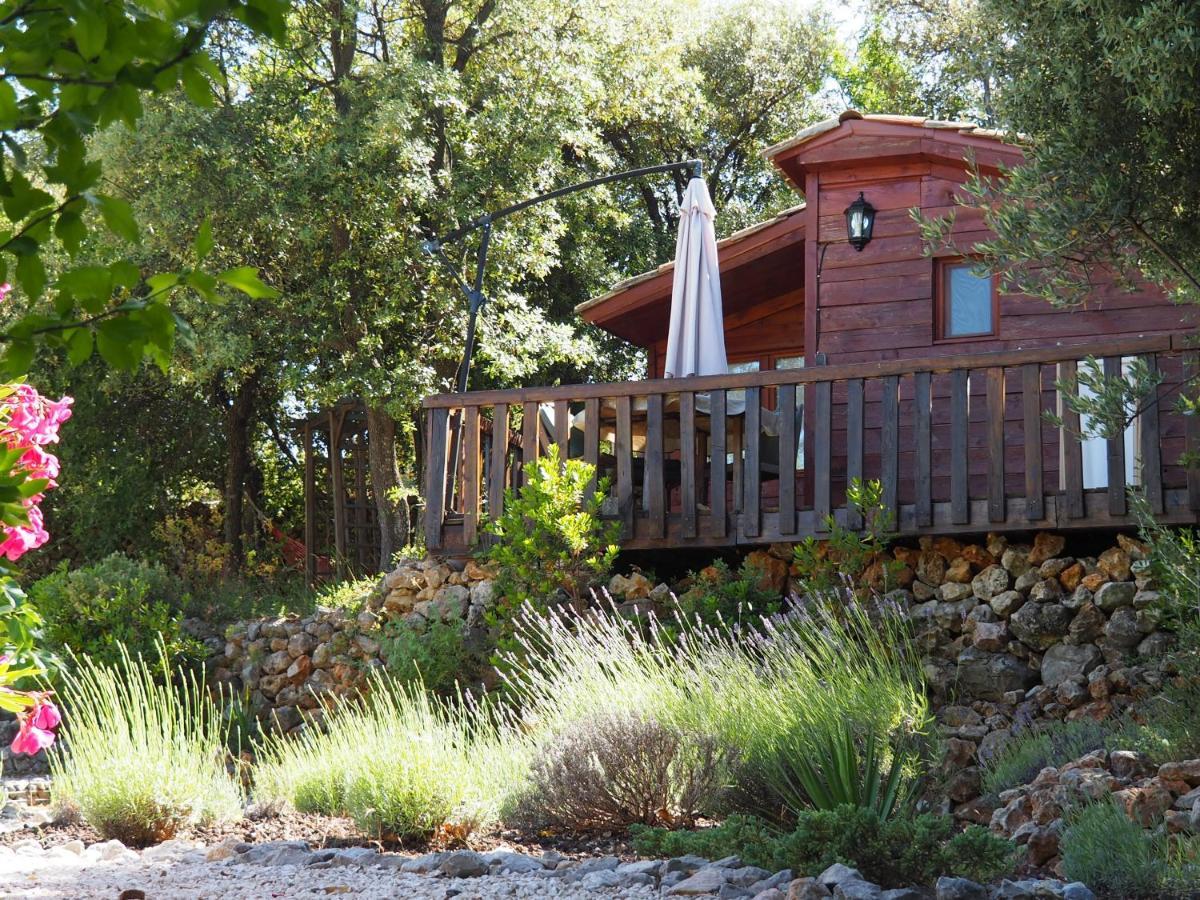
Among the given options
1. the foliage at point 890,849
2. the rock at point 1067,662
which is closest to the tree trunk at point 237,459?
the rock at point 1067,662

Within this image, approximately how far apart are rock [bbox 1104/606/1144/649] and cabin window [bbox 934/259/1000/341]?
3494 millimetres

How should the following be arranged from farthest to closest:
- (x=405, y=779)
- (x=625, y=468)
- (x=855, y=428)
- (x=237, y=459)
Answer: (x=237, y=459) < (x=625, y=468) < (x=855, y=428) < (x=405, y=779)

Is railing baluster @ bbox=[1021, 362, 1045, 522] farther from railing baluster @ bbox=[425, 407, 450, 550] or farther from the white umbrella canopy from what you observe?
railing baluster @ bbox=[425, 407, 450, 550]

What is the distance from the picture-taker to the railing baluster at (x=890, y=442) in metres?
7.61

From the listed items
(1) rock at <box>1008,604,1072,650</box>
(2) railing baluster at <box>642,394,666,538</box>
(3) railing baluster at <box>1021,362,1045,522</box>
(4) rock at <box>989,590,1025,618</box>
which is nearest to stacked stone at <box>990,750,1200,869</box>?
(1) rock at <box>1008,604,1072,650</box>

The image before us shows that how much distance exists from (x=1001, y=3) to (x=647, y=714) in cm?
343

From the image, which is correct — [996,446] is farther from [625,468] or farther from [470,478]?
[470,478]

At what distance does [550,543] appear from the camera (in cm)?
795

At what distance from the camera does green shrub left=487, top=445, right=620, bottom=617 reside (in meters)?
7.88

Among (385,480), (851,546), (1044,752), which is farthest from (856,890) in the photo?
(385,480)

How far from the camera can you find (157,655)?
955 cm

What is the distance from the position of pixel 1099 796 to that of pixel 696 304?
5.48m

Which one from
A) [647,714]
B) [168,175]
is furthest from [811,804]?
[168,175]

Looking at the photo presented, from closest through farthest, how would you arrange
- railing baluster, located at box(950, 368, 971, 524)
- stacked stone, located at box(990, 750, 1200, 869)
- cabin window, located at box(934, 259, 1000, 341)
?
stacked stone, located at box(990, 750, 1200, 869)
railing baluster, located at box(950, 368, 971, 524)
cabin window, located at box(934, 259, 1000, 341)
